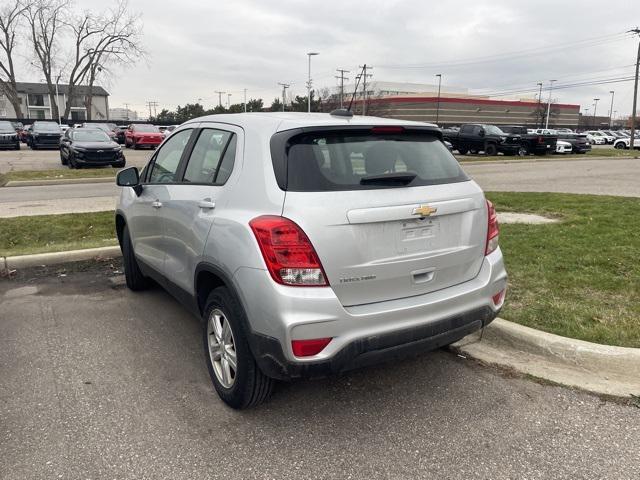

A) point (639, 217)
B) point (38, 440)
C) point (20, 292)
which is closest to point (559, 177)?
point (639, 217)

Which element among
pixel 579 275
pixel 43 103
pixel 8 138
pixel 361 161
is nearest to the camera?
pixel 361 161

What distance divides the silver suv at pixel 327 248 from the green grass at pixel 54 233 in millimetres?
3975

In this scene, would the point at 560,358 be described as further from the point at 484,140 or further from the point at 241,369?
the point at 484,140

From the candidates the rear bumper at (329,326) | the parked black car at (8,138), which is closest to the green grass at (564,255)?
the rear bumper at (329,326)

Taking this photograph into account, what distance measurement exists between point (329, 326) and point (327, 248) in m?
0.40

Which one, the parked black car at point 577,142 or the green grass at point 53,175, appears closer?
the green grass at point 53,175

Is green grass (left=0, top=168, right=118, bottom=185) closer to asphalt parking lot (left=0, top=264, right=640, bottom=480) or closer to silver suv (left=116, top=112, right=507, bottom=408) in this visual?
asphalt parking lot (left=0, top=264, right=640, bottom=480)

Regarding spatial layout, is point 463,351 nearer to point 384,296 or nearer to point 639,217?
point 384,296

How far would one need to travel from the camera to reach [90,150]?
1870 cm

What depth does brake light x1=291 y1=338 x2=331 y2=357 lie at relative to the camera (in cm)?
266

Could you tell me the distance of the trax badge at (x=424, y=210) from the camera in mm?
2915

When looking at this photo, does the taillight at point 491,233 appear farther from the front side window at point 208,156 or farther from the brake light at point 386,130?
the front side window at point 208,156

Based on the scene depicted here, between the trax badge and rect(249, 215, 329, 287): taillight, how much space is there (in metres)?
0.64

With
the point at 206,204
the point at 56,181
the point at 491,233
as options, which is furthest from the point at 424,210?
the point at 56,181
